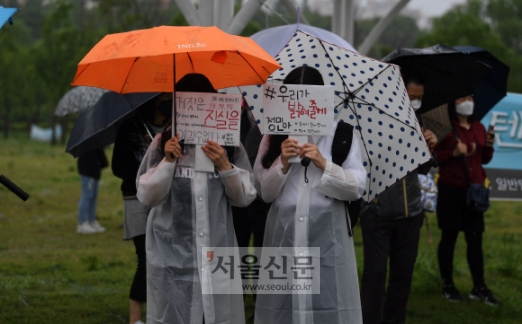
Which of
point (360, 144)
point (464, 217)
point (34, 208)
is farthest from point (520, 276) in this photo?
point (34, 208)

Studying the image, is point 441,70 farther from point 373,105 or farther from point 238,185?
point 238,185

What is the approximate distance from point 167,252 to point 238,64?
3.91ft

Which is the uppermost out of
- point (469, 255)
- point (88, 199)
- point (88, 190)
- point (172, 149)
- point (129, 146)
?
point (172, 149)

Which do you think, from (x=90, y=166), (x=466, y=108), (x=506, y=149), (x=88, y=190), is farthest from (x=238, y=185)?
(x=88, y=190)

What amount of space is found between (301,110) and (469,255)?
3763 millimetres

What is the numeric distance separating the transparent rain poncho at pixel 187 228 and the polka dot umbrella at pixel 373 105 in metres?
0.54

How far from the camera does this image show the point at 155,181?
4250 mm

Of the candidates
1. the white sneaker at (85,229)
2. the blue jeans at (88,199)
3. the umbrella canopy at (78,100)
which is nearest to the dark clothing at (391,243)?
the umbrella canopy at (78,100)

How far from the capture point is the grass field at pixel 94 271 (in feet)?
22.4

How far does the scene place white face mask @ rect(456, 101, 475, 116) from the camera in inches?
275

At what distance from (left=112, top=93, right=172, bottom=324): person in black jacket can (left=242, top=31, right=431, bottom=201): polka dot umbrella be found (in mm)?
1015

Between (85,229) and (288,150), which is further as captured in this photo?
(85,229)

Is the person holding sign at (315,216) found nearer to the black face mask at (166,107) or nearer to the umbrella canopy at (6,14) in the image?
the black face mask at (166,107)

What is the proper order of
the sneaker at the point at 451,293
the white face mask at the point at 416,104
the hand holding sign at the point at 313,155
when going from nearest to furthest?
the hand holding sign at the point at 313,155
the white face mask at the point at 416,104
the sneaker at the point at 451,293
